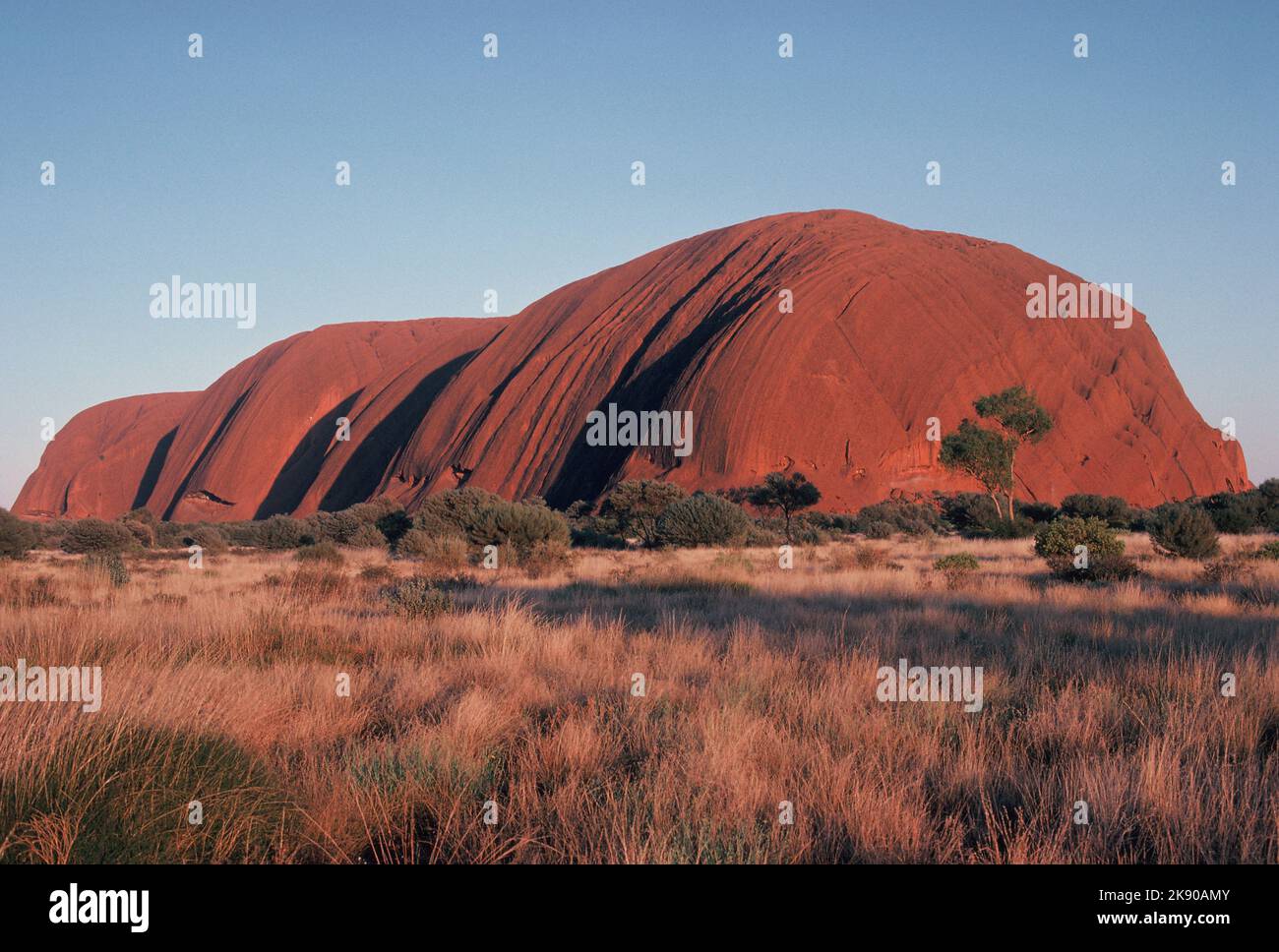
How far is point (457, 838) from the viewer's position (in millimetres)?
3072

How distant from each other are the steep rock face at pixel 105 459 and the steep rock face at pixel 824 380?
54.0 m

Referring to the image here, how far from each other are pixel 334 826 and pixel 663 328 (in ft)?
203

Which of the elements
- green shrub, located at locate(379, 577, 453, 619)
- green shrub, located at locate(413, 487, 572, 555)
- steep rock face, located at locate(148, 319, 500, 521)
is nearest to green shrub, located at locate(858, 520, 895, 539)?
green shrub, located at locate(413, 487, 572, 555)

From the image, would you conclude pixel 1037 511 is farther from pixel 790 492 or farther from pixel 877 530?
pixel 790 492

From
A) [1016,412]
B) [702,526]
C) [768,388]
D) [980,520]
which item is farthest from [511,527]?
[768,388]

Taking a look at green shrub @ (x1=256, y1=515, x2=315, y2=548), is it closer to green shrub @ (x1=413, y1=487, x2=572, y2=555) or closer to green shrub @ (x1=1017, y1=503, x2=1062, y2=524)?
green shrub @ (x1=413, y1=487, x2=572, y2=555)

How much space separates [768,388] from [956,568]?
39667 millimetres

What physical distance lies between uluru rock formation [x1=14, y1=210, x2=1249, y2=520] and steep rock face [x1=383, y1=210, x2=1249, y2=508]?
0.17 metres

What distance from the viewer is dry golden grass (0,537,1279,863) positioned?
2.94m

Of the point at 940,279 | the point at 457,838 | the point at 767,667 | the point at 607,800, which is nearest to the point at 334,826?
the point at 457,838

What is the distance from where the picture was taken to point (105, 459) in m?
104

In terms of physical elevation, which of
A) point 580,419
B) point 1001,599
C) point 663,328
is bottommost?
point 1001,599
